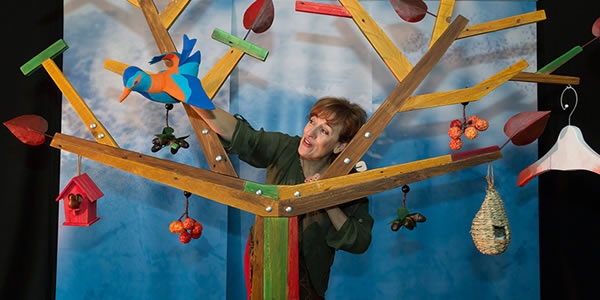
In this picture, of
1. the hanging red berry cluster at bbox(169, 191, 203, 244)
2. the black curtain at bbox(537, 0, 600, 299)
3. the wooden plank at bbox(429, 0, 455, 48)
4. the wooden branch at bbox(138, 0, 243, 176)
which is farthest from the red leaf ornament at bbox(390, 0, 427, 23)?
the black curtain at bbox(537, 0, 600, 299)

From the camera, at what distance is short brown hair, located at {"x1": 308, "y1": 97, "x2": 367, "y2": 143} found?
1856mm

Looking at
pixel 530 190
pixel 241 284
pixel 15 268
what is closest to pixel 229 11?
pixel 241 284

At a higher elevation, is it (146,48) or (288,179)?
(146,48)

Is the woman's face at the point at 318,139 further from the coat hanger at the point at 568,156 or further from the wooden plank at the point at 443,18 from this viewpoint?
the coat hanger at the point at 568,156

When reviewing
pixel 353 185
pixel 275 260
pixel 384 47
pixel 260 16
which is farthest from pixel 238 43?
pixel 275 260

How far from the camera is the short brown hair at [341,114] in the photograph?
73.1 inches

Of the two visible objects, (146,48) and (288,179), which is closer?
(288,179)

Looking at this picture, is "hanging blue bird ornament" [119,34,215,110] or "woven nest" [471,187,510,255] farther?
"woven nest" [471,187,510,255]

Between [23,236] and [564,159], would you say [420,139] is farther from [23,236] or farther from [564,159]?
[23,236]

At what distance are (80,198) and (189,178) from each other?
366 millimetres

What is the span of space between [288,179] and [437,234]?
3.57ft

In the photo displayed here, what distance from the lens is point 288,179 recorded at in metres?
1.88

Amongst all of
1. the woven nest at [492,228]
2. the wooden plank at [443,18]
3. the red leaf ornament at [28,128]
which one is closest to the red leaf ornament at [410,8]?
the wooden plank at [443,18]

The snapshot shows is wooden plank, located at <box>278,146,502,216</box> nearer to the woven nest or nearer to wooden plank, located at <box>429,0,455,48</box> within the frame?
the woven nest
